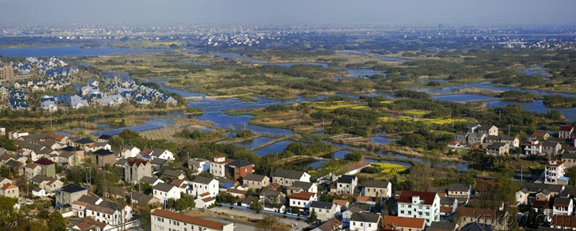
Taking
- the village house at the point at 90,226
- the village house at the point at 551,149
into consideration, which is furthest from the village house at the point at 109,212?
the village house at the point at 551,149

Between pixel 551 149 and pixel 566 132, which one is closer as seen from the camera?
pixel 551 149

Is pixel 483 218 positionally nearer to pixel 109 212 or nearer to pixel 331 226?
pixel 331 226

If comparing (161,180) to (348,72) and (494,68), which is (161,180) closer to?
(348,72)

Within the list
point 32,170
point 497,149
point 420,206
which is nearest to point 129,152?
point 32,170

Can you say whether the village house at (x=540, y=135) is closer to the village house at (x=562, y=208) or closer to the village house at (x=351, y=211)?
the village house at (x=562, y=208)

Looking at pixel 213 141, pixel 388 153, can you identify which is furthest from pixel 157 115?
pixel 388 153

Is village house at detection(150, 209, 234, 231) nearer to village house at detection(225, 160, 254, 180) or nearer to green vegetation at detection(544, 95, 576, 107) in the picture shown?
village house at detection(225, 160, 254, 180)
